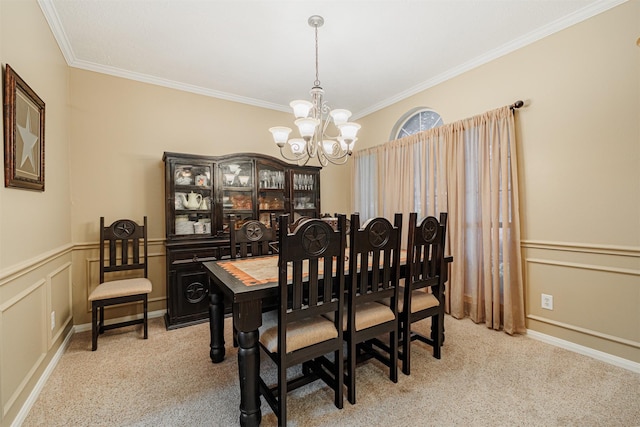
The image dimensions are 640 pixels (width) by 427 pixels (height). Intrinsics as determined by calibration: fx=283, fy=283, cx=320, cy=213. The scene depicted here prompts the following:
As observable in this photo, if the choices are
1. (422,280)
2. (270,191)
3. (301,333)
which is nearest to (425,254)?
(422,280)

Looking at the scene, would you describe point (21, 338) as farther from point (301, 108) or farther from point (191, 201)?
point (301, 108)

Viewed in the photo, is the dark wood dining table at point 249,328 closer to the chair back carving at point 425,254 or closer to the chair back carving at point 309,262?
the chair back carving at point 309,262

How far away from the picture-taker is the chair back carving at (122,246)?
299cm

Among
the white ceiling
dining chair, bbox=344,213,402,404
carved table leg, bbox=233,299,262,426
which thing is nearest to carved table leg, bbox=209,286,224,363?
carved table leg, bbox=233,299,262,426

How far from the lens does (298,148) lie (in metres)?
2.63

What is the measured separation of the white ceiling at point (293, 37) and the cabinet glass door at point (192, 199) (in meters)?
1.12

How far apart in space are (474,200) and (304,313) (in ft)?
7.88

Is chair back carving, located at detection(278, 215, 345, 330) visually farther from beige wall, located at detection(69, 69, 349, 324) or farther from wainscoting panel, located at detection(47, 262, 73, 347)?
beige wall, located at detection(69, 69, 349, 324)

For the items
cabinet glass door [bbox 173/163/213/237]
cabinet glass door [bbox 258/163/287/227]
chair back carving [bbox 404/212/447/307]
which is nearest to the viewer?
chair back carving [bbox 404/212/447/307]

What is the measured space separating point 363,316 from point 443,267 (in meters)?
0.92

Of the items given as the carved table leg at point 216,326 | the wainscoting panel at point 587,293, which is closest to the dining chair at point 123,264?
the carved table leg at point 216,326

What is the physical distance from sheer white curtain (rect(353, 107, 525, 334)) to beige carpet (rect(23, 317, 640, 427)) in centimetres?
50

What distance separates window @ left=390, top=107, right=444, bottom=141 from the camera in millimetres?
3655

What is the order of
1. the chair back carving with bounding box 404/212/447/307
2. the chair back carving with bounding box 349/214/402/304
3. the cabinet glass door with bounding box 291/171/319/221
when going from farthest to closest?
the cabinet glass door with bounding box 291/171/319/221
the chair back carving with bounding box 404/212/447/307
the chair back carving with bounding box 349/214/402/304
